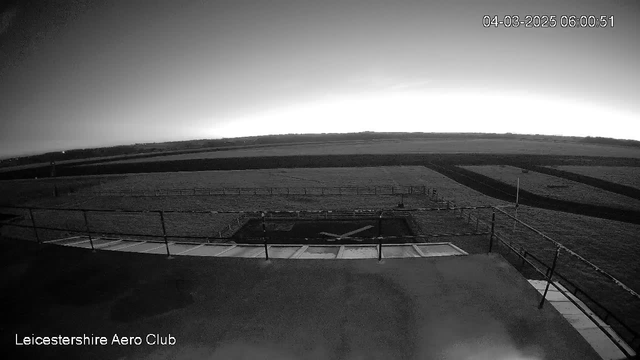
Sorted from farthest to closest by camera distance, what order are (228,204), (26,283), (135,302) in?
(228,204) < (26,283) < (135,302)

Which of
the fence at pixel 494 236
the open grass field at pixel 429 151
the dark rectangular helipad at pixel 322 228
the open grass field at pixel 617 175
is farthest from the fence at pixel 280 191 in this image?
the open grass field at pixel 429 151

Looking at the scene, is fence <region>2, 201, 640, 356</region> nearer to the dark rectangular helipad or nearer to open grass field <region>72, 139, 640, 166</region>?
the dark rectangular helipad

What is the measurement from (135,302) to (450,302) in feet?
20.1

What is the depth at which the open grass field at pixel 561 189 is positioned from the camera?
2739 cm

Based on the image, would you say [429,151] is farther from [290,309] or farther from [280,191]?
[290,309]

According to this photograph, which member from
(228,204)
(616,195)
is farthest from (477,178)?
(228,204)

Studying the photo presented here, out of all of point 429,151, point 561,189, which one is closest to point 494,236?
point 561,189

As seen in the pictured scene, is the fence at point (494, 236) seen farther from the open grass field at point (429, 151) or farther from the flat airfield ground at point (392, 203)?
the open grass field at point (429, 151)

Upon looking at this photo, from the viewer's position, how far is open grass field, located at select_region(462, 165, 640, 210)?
27391 millimetres

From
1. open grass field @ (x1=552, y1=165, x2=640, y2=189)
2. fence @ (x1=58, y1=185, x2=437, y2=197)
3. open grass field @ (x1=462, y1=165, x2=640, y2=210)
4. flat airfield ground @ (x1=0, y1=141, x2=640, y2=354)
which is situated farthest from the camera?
open grass field @ (x1=552, y1=165, x2=640, y2=189)

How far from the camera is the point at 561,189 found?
32.9 metres

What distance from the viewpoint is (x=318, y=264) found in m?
5.55

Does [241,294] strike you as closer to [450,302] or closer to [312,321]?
[312,321]

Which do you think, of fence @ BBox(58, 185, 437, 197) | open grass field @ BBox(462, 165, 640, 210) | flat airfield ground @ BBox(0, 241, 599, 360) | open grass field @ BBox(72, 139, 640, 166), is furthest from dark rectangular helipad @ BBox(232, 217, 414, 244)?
open grass field @ BBox(72, 139, 640, 166)
